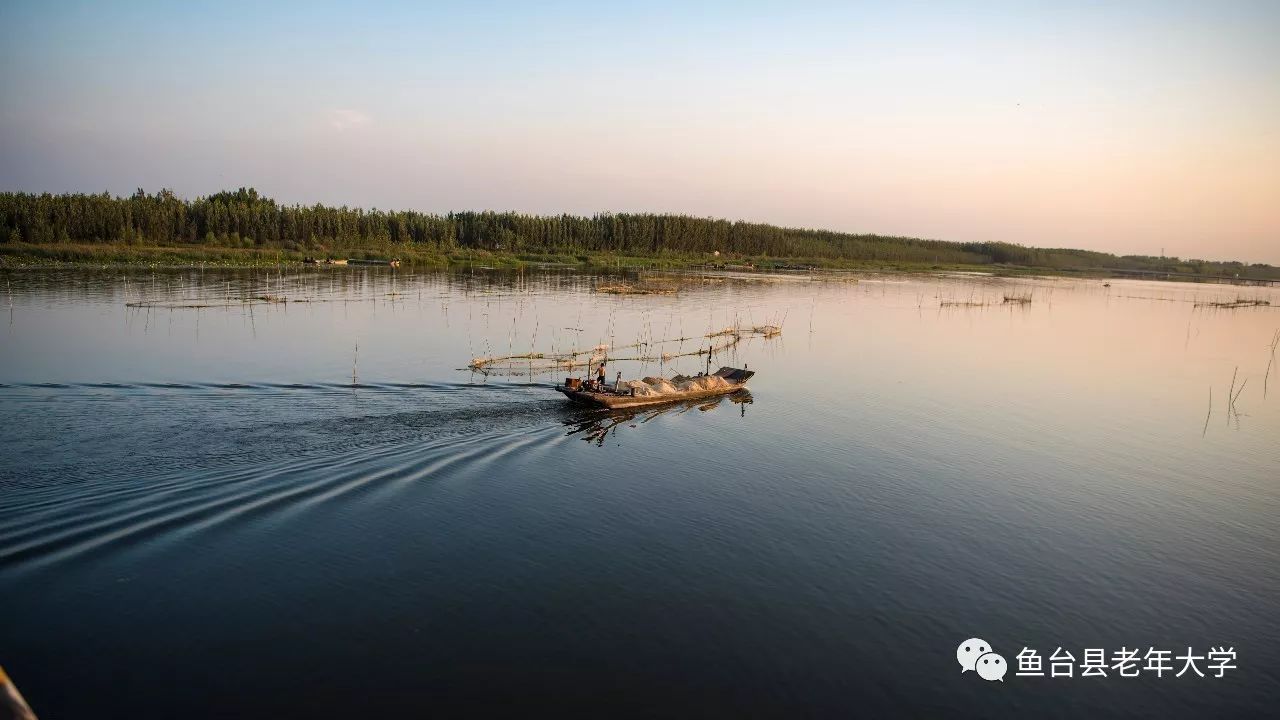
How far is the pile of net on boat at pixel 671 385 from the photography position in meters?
24.0

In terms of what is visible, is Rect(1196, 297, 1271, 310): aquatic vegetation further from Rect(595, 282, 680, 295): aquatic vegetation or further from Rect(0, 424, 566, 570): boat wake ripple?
Rect(0, 424, 566, 570): boat wake ripple

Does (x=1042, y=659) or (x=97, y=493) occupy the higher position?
(x=97, y=493)

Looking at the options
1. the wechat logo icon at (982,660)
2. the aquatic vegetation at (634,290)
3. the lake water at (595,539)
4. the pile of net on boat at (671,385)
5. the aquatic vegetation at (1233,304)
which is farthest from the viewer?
the aquatic vegetation at (1233,304)

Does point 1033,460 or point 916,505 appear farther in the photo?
point 1033,460

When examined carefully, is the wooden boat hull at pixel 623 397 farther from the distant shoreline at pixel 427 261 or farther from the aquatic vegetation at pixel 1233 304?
the aquatic vegetation at pixel 1233 304

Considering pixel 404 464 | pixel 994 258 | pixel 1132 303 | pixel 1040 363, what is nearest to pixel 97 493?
pixel 404 464

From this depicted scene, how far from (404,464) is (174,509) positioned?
464 centimetres

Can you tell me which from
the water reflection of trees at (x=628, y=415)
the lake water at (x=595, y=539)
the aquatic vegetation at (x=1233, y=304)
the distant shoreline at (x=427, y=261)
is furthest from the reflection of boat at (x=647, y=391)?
the distant shoreline at (x=427, y=261)

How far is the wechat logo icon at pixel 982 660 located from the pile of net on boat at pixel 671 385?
1401cm

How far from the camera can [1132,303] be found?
7006cm

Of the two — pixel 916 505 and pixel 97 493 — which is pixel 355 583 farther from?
pixel 916 505

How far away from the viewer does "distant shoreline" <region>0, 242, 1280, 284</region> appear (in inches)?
2579

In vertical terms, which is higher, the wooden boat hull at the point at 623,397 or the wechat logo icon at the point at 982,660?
the wooden boat hull at the point at 623,397

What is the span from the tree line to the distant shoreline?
4.08 metres
